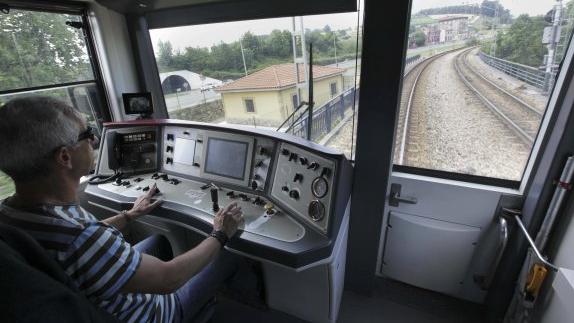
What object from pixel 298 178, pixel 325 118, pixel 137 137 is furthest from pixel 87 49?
pixel 298 178

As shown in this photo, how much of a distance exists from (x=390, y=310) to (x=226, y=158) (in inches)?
59.4

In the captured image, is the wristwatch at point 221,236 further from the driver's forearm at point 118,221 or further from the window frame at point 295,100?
the window frame at point 295,100

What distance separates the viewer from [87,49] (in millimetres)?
2365

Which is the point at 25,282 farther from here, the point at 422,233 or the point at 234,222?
→ the point at 422,233

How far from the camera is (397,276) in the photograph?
1938mm

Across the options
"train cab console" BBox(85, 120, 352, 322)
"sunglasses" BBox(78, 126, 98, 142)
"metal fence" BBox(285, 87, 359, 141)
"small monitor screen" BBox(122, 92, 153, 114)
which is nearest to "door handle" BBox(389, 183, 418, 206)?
"train cab console" BBox(85, 120, 352, 322)

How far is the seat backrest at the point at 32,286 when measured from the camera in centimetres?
64

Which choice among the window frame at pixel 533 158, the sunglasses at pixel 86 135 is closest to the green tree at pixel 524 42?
the window frame at pixel 533 158

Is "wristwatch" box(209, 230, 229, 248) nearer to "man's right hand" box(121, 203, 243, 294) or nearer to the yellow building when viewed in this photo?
"man's right hand" box(121, 203, 243, 294)

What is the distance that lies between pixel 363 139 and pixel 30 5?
2.49m

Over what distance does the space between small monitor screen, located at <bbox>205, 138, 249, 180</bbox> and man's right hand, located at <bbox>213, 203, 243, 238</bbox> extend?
16.6 inches

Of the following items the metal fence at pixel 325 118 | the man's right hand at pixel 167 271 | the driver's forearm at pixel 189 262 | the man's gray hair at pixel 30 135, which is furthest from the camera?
the metal fence at pixel 325 118

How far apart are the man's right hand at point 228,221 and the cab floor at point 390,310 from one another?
0.83 metres

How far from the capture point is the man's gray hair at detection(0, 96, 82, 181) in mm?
762
